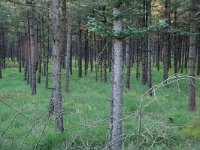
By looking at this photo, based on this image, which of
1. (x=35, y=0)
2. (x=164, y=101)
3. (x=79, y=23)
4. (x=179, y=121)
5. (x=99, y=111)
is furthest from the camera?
(x=79, y=23)

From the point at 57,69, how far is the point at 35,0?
425 inches

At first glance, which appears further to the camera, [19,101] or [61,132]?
[19,101]

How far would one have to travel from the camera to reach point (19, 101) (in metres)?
17.0

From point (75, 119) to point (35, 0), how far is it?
31.5 feet

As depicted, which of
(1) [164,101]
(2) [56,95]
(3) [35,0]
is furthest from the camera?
(3) [35,0]

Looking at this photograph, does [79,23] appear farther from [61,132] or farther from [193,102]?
[61,132]

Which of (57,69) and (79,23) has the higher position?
(79,23)

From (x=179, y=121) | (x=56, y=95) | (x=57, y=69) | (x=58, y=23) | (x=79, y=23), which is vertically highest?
(x=79, y=23)

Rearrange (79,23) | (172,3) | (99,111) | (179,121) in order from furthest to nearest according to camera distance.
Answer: (79,23), (172,3), (99,111), (179,121)

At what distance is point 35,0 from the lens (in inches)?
A: 785

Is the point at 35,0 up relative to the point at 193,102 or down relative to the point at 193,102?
up

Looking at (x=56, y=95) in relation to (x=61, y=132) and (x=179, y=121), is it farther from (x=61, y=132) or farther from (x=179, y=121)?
(x=179, y=121)

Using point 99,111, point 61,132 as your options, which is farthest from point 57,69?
point 99,111

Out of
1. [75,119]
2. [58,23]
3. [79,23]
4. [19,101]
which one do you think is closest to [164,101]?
[75,119]
